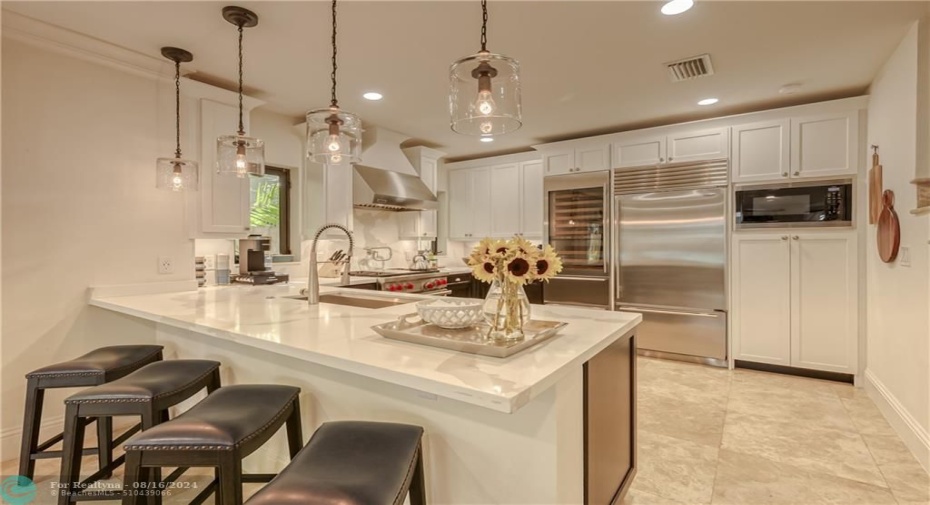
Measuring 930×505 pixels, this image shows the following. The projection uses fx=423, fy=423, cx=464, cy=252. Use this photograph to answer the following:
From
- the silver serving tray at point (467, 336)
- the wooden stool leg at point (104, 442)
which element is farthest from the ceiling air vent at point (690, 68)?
the wooden stool leg at point (104, 442)

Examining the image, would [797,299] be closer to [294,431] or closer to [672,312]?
[672,312]

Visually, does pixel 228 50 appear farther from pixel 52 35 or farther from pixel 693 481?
pixel 693 481

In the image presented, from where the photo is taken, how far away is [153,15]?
7.33ft

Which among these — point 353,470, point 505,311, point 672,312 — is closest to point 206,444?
point 353,470

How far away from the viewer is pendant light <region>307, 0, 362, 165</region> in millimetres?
2012

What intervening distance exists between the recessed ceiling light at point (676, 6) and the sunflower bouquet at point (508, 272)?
1643mm

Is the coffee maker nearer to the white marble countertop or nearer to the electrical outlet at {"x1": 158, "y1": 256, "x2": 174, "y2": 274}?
the electrical outlet at {"x1": 158, "y1": 256, "x2": 174, "y2": 274}

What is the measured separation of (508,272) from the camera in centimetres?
129

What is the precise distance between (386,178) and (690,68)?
281cm

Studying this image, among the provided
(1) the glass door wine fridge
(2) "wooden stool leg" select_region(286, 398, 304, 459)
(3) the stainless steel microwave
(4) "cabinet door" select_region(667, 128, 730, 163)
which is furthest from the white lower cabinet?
(2) "wooden stool leg" select_region(286, 398, 304, 459)

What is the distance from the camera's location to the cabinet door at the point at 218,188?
3033 millimetres

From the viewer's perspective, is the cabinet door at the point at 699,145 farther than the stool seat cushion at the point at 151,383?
Yes

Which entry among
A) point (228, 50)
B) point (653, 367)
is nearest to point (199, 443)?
point (228, 50)

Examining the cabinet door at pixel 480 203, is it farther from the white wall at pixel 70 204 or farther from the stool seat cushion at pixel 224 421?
the stool seat cushion at pixel 224 421
